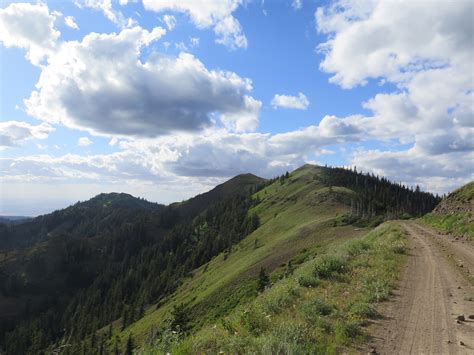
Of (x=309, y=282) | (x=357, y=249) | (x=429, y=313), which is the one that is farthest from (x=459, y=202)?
(x=429, y=313)

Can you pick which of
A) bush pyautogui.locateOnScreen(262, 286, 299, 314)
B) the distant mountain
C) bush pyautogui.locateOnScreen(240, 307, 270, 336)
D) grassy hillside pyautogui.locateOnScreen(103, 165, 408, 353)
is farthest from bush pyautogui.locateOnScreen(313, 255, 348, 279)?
the distant mountain

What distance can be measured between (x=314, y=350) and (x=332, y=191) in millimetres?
147592

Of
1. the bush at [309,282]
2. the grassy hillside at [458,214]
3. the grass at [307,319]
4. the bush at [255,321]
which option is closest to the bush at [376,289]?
the grass at [307,319]

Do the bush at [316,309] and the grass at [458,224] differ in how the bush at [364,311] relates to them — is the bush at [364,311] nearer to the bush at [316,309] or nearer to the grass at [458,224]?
the bush at [316,309]

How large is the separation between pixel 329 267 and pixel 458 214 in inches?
1261

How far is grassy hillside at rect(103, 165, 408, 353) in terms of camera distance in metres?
10.3

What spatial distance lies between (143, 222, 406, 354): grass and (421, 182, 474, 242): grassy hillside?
2038cm

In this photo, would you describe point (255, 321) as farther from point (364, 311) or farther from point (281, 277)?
point (281, 277)

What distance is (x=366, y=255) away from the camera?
2159 cm

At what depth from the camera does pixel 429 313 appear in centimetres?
1172

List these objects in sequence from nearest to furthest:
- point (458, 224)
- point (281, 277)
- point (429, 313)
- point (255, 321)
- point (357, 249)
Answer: point (255, 321) → point (429, 313) → point (357, 249) → point (458, 224) → point (281, 277)

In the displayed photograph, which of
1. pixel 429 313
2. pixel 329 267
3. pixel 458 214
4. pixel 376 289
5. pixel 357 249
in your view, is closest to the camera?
pixel 429 313

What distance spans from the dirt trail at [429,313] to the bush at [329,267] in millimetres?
2811

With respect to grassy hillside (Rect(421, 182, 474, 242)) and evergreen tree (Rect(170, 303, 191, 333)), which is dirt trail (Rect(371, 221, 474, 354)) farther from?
grassy hillside (Rect(421, 182, 474, 242))
